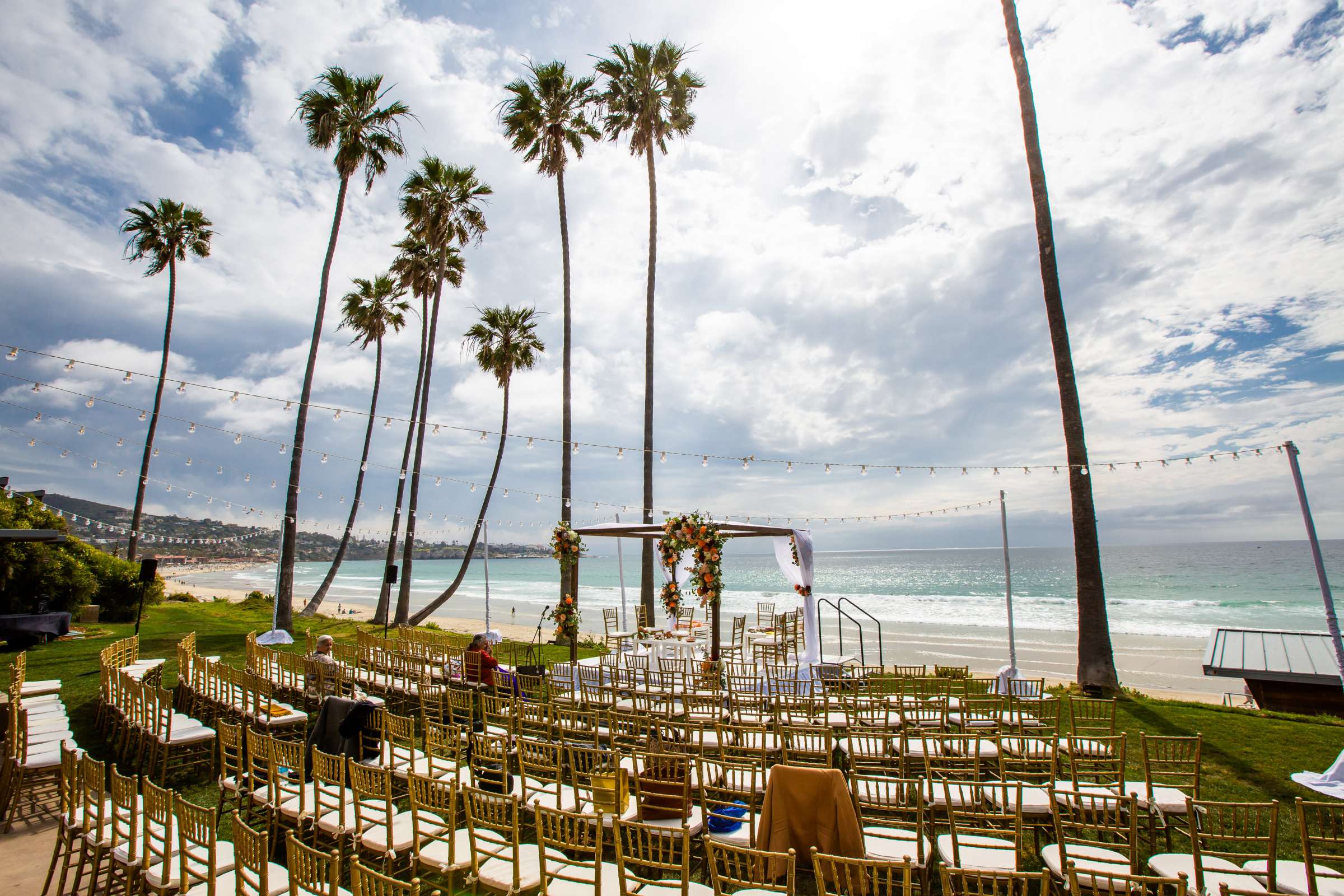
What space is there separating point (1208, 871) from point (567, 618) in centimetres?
954

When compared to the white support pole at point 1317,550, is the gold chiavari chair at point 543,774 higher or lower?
lower

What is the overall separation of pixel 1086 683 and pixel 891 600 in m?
41.4

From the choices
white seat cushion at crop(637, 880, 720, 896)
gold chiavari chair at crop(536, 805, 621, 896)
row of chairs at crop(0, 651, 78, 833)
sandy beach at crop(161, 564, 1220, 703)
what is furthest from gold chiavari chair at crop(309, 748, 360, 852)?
→ sandy beach at crop(161, 564, 1220, 703)

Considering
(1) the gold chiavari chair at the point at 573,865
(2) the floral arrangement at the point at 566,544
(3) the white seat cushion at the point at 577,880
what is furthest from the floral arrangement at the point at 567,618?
(3) the white seat cushion at the point at 577,880

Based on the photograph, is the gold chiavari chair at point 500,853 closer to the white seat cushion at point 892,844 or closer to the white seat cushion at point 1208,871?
the white seat cushion at point 892,844

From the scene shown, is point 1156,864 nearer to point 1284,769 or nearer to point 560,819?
point 560,819

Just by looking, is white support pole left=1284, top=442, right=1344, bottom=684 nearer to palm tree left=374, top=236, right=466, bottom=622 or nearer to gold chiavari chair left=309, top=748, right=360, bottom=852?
gold chiavari chair left=309, top=748, right=360, bottom=852

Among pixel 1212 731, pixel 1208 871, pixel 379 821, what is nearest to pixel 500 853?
pixel 379 821

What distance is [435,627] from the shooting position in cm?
2130

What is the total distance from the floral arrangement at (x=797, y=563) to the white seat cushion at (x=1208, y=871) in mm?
7504

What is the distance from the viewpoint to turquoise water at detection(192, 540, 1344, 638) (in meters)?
37.5

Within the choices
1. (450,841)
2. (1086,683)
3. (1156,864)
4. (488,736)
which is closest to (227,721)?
(488,736)

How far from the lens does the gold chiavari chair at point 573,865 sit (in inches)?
138

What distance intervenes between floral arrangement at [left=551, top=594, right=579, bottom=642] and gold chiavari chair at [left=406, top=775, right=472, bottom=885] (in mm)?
6631
